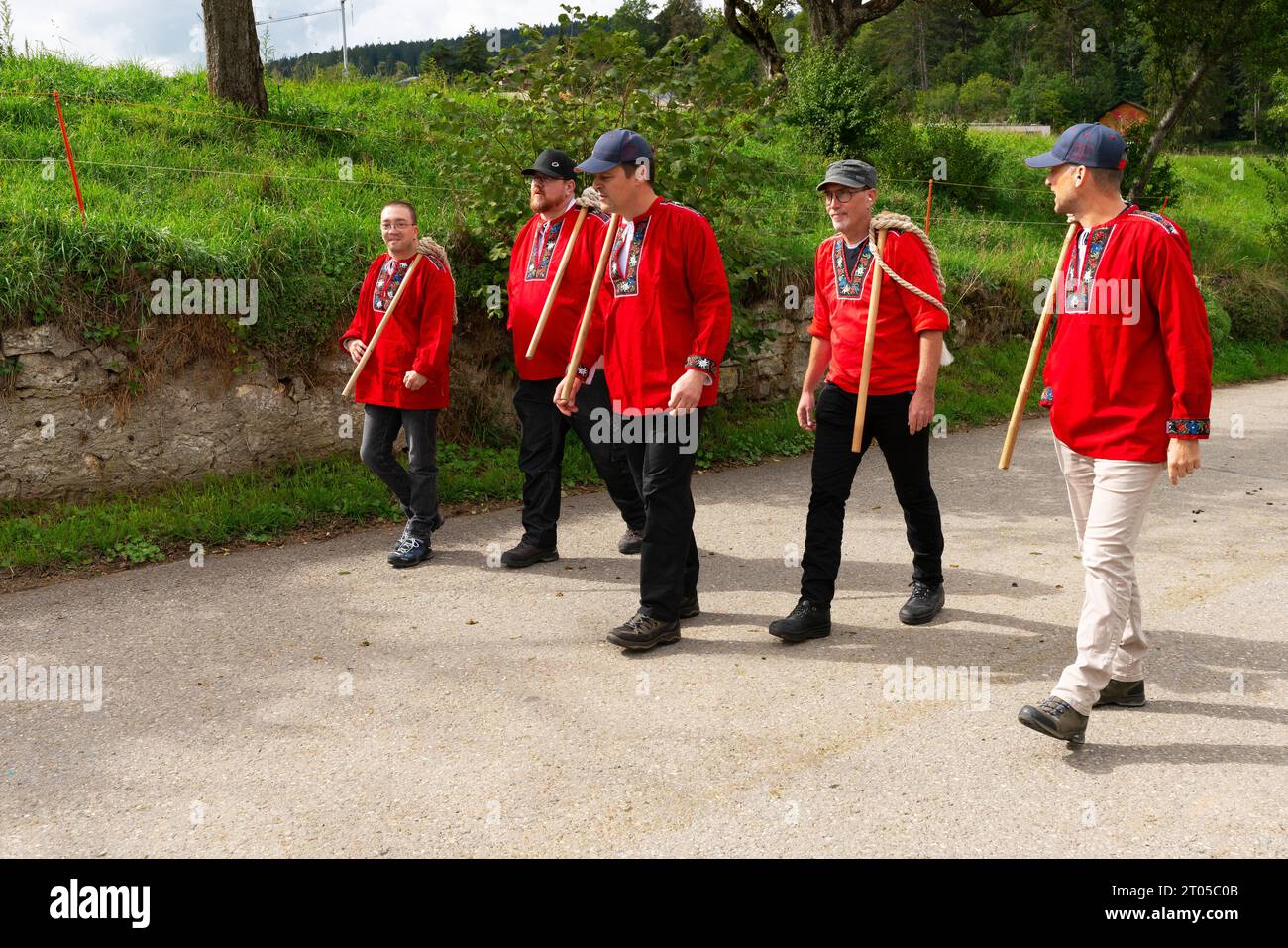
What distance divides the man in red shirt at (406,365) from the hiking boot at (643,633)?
1796 mm

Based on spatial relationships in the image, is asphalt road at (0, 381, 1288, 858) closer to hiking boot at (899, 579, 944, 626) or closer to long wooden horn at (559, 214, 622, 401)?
hiking boot at (899, 579, 944, 626)

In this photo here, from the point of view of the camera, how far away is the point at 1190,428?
A: 407 centimetres

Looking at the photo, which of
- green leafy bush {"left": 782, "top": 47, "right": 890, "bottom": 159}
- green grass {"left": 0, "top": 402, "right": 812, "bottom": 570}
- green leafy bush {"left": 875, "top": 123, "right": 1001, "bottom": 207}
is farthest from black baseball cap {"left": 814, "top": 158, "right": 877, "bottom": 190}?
green leafy bush {"left": 782, "top": 47, "right": 890, "bottom": 159}

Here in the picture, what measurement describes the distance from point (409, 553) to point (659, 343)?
2.22 m

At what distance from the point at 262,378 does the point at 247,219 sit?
58.0 inches

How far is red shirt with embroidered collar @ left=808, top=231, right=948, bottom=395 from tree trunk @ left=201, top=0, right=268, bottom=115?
30.1 feet

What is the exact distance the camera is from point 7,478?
23.3 ft

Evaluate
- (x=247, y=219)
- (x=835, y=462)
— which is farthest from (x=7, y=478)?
(x=835, y=462)

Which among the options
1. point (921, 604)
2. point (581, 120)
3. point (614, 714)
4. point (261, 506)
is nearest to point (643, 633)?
point (614, 714)

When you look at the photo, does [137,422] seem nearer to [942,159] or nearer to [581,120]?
[581,120]

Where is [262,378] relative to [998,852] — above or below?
above

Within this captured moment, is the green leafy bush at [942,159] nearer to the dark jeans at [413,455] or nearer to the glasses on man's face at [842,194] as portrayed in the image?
the dark jeans at [413,455]

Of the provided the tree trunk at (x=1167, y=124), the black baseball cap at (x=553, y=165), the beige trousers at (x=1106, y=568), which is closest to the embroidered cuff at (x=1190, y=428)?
the beige trousers at (x=1106, y=568)

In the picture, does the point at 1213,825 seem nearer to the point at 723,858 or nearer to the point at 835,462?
the point at 723,858
